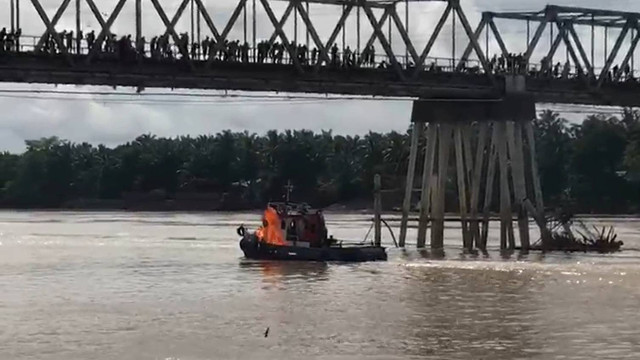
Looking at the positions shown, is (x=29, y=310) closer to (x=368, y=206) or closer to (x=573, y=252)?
(x=573, y=252)

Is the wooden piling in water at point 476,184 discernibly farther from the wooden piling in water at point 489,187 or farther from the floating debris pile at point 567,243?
the floating debris pile at point 567,243

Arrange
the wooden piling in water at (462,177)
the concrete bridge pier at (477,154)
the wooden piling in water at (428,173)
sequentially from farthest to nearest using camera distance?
the wooden piling in water at (462,177), the wooden piling in water at (428,173), the concrete bridge pier at (477,154)

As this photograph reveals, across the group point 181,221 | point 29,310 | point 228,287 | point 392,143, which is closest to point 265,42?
point 228,287

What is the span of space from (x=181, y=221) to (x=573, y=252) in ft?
274

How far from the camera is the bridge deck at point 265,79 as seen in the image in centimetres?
6769

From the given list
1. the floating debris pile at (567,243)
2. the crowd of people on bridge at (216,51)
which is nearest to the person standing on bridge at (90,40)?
the crowd of people on bridge at (216,51)

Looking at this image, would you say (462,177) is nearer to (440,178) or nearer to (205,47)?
(440,178)

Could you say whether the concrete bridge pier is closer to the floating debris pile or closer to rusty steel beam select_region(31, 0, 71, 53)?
the floating debris pile

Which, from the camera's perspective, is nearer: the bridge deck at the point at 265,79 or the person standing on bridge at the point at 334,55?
the bridge deck at the point at 265,79

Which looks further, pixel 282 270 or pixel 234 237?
pixel 234 237

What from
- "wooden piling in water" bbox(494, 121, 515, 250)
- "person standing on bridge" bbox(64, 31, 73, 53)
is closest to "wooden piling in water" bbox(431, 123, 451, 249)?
"wooden piling in water" bbox(494, 121, 515, 250)

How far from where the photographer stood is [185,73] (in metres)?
71.2

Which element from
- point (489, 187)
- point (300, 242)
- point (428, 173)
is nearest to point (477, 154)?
point (489, 187)

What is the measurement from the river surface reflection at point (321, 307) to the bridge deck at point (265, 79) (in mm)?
9052
